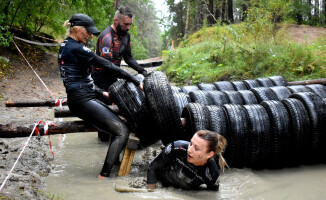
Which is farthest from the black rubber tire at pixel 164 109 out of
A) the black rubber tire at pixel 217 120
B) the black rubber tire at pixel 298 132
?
the black rubber tire at pixel 298 132

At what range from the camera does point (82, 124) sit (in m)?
4.20

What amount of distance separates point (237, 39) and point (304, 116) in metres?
7.79

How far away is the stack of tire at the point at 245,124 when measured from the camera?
4051mm

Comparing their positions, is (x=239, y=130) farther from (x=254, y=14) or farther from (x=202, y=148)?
(x=254, y=14)

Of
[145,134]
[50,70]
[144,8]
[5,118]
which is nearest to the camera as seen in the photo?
[145,134]

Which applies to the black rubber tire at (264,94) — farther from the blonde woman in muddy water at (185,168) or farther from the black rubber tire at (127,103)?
the black rubber tire at (127,103)

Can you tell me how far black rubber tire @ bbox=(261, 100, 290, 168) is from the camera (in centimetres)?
449

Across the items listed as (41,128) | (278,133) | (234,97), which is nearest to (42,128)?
(41,128)

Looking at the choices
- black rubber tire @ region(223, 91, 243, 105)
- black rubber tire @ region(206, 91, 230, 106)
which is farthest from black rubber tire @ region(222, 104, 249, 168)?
black rubber tire @ region(223, 91, 243, 105)

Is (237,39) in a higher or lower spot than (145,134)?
higher

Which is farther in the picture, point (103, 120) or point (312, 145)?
point (312, 145)

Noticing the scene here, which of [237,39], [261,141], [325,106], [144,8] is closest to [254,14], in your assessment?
[237,39]

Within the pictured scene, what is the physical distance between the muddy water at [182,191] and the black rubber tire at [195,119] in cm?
81

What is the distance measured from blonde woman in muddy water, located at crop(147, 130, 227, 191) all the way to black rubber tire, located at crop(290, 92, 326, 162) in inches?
75.3
